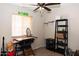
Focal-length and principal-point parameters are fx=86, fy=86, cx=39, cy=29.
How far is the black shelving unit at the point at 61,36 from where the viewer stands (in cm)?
134

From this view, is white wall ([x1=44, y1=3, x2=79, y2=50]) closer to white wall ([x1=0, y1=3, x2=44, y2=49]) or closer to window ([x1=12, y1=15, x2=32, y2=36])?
white wall ([x1=0, y1=3, x2=44, y2=49])

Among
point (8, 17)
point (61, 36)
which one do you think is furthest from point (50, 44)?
point (8, 17)

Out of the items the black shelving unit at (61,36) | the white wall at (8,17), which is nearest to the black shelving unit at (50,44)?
the black shelving unit at (61,36)

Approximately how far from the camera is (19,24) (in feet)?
4.18

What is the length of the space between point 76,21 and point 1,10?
1.06 meters

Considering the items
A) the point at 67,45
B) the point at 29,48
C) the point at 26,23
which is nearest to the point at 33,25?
the point at 26,23

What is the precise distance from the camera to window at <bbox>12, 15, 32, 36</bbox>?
1.22 m

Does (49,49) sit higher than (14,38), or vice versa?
(14,38)

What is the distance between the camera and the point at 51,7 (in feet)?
4.23

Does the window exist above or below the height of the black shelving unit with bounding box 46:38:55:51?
above

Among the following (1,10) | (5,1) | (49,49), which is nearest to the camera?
(5,1)

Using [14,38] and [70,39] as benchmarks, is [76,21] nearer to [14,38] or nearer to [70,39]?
[70,39]

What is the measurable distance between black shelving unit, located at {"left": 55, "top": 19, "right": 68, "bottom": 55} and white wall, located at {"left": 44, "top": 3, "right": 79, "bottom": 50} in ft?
0.19

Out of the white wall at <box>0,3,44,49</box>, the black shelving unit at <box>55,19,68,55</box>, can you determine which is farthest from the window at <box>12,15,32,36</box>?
the black shelving unit at <box>55,19,68,55</box>
